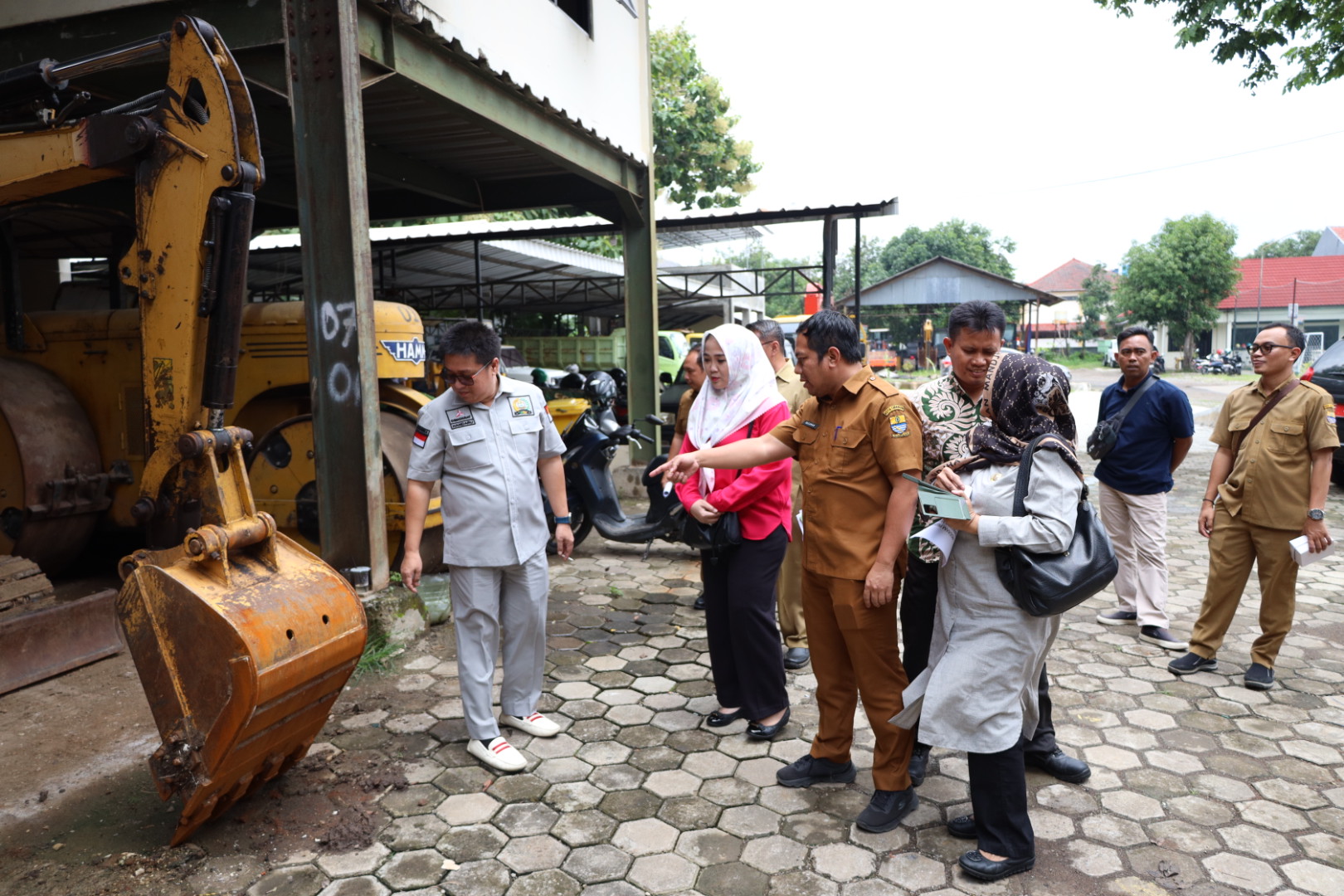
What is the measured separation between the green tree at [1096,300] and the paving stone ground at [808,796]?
47561mm

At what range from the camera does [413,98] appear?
560cm

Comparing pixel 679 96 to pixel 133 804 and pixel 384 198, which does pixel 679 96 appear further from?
pixel 133 804

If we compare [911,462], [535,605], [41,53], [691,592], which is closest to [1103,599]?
[691,592]

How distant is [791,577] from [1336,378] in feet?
25.9

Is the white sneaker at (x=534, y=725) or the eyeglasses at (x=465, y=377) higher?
the eyeglasses at (x=465, y=377)

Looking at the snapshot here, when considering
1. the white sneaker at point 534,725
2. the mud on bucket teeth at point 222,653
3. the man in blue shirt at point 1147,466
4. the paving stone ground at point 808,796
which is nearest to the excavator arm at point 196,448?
the mud on bucket teeth at point 222,653

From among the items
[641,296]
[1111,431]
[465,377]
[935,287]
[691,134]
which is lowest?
[1111,431]

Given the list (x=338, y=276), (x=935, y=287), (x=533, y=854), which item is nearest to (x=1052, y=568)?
(x=533, y=854)

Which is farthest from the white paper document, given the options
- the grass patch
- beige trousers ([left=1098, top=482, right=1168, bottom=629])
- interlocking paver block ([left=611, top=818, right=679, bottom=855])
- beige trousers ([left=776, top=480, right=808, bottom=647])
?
the grass patch

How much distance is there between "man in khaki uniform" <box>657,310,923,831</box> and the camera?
2768 millimetres

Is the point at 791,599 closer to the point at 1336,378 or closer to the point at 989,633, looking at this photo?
the point at 989,633

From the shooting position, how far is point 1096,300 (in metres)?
48.1

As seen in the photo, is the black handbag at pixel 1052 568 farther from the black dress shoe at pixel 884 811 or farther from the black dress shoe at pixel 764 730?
the black dress shoe at pixel 764 730

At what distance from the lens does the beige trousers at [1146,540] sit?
4.69m
